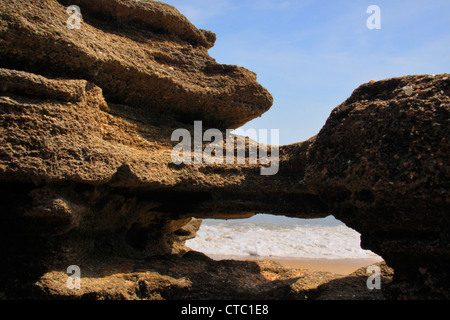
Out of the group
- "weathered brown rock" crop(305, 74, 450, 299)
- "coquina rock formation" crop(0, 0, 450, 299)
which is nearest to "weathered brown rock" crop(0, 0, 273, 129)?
"coquina rock formation" crop(0, 0, 450, 299)

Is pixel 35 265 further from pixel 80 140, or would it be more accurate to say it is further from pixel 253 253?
pixel 253 253

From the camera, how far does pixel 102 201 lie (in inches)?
174

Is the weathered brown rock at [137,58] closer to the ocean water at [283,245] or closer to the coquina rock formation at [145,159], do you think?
the coquina rock formation at [145,159]

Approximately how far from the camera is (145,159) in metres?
4.36

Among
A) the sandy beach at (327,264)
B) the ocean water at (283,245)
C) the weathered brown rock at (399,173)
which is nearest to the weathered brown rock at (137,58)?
the weathered brown rock at (399,173)

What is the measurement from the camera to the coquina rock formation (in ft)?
11.0

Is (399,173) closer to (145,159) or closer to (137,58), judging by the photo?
(145,159)

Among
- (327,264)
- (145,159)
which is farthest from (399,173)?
(327,264)

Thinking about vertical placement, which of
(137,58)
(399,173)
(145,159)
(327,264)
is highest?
(137,58)

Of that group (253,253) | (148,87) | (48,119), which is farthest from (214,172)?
(253,253)

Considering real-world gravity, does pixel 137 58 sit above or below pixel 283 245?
above

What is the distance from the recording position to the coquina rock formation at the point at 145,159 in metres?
3.36

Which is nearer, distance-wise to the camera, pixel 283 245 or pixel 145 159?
pixel 145 159

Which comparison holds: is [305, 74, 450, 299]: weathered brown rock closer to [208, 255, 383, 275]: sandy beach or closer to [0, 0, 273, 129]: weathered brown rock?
[0, 0, 273, 129]: weathered brown rock
